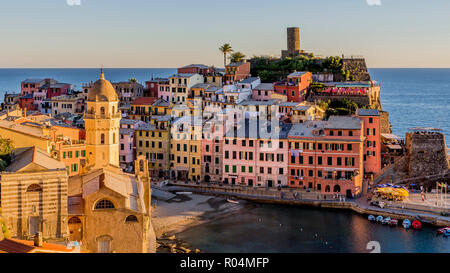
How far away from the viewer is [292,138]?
52281mm

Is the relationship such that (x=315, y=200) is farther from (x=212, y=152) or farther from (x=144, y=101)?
(x=144, y=101)

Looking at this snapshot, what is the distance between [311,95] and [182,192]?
24783mm

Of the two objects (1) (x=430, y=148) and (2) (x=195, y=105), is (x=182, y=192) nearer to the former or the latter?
(2) (x=195, y=105)

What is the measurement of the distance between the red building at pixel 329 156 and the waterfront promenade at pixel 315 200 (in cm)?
111

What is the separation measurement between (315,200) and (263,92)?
2088cm

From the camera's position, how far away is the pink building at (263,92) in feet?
218

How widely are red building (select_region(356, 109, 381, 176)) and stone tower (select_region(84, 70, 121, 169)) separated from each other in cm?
2976

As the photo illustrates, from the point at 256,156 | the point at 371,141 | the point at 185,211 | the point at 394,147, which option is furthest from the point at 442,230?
the point at 185,211

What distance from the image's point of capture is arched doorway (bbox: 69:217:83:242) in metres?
23.8

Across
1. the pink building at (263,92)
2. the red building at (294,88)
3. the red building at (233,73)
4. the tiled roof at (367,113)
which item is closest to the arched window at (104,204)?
the tiled roof at (367,113)

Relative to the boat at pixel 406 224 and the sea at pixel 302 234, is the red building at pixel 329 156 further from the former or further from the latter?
the boat at pixel 406 224

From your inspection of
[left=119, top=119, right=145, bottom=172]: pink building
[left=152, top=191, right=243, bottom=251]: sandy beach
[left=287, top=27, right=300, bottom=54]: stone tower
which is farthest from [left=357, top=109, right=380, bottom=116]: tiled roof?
[left=287, top=27, right=300, bottom=54]: stone tower

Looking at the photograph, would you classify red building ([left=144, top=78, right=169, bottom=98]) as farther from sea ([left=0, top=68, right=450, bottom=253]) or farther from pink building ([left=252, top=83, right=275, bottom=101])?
sea ([left=0, top=68, right=450, bottom=253])

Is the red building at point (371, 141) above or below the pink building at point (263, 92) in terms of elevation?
below
